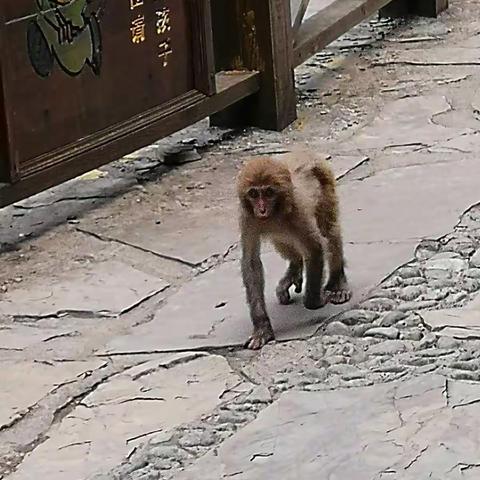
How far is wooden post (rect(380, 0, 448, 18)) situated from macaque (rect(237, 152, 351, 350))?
4.87 meters

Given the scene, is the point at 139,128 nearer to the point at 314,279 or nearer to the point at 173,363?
the point at 314,279

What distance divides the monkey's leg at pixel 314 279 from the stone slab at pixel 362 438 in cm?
61

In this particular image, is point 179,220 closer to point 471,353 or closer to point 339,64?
point 471,353

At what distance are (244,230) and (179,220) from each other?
1334 millimetres

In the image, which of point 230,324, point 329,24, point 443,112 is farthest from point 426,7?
point 230,324

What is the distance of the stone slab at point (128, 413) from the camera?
330 cm

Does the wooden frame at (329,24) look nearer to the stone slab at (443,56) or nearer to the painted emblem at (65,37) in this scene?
the stone slab at (443,56)

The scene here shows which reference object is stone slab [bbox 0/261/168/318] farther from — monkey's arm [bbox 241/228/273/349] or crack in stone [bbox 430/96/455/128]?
crack in stone [bbox 430/96/455/128]

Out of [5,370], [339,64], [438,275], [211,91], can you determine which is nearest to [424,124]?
[211,91]

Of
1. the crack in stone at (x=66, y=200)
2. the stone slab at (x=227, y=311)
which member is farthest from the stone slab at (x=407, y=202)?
the crack in stone at (x=66, y=200)

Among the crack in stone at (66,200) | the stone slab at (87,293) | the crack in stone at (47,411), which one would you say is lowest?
the crack in stone at (66,200)

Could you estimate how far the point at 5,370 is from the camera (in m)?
3.95

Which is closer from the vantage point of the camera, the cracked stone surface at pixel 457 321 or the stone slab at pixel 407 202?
the cracked stone surface at pixel 457 321

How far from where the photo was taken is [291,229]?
398 centimetres
